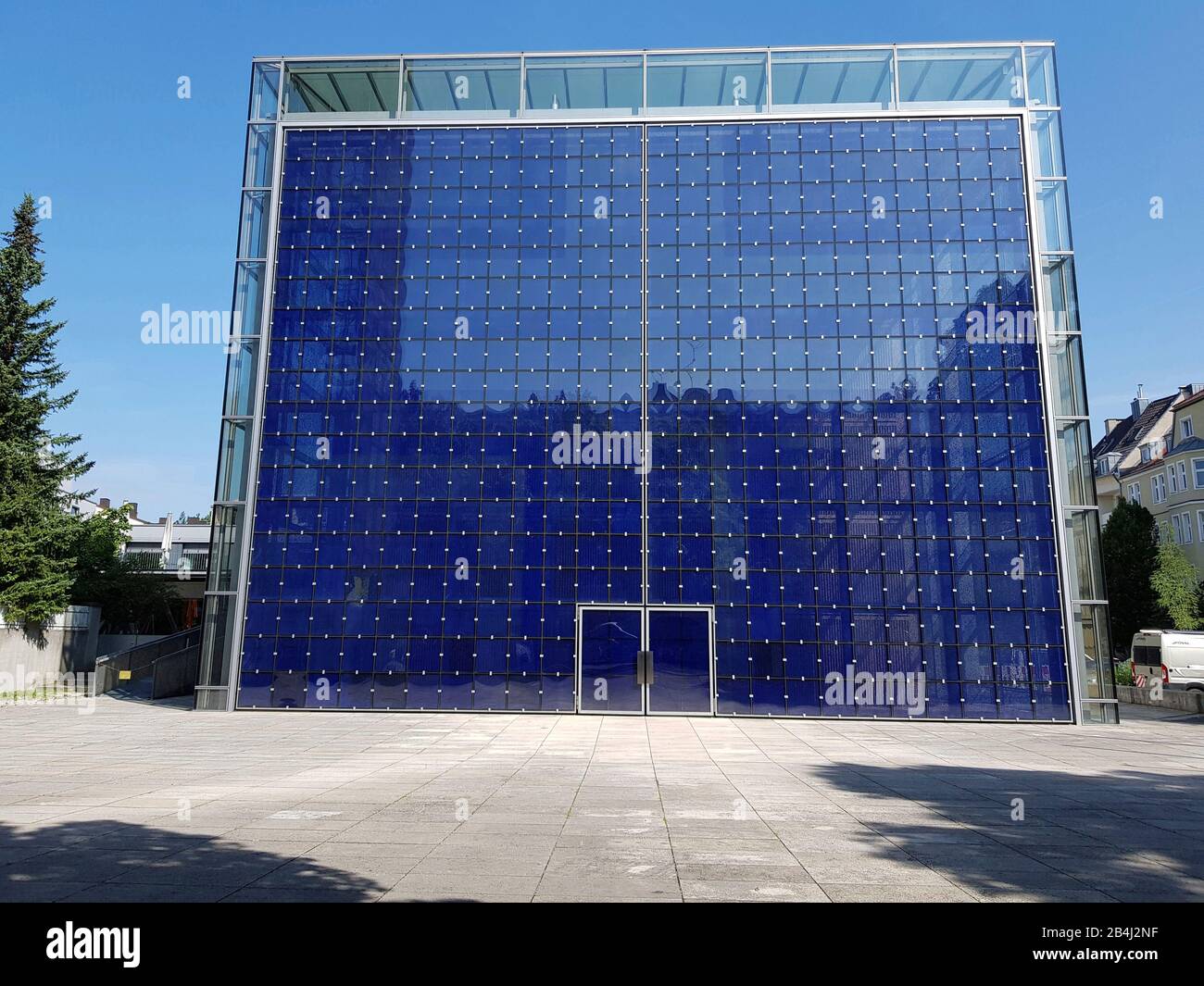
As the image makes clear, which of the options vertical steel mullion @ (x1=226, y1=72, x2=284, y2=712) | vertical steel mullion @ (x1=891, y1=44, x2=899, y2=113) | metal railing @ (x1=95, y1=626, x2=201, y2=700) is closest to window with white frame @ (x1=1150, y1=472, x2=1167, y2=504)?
vertical steel mullion @ (x1=891, y1=44, x2=899, y2=113)

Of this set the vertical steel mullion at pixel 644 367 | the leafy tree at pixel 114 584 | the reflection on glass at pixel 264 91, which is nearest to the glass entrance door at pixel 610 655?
the vertical steel mullion at pixel 644 367

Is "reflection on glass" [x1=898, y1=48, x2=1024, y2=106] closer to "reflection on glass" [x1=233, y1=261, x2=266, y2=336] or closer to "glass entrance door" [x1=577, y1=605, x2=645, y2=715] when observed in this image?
"glass entrance door" [x1=577, y1=605, x2=645, y2=715]

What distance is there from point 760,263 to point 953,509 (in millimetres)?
11965

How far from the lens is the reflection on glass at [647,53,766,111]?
34344 mm

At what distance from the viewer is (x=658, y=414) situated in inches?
1249

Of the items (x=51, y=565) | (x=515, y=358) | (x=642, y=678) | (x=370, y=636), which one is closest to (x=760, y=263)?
(x=515, y=358)

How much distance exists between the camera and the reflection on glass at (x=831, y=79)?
33781 millimetres

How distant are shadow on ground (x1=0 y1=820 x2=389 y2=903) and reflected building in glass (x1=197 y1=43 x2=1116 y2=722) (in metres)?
21.0

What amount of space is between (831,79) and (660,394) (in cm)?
1535

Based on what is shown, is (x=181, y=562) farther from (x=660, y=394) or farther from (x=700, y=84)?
(x=700, y=84)

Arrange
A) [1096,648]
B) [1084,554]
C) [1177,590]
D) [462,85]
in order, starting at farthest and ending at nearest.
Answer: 1. [1177,590]
2. [462,85]
3. [1084,554]
4. [1096,648]

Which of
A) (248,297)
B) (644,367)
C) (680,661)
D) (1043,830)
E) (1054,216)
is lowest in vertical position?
(1043,830)

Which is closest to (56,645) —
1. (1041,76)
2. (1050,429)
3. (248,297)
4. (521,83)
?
(248,297)
